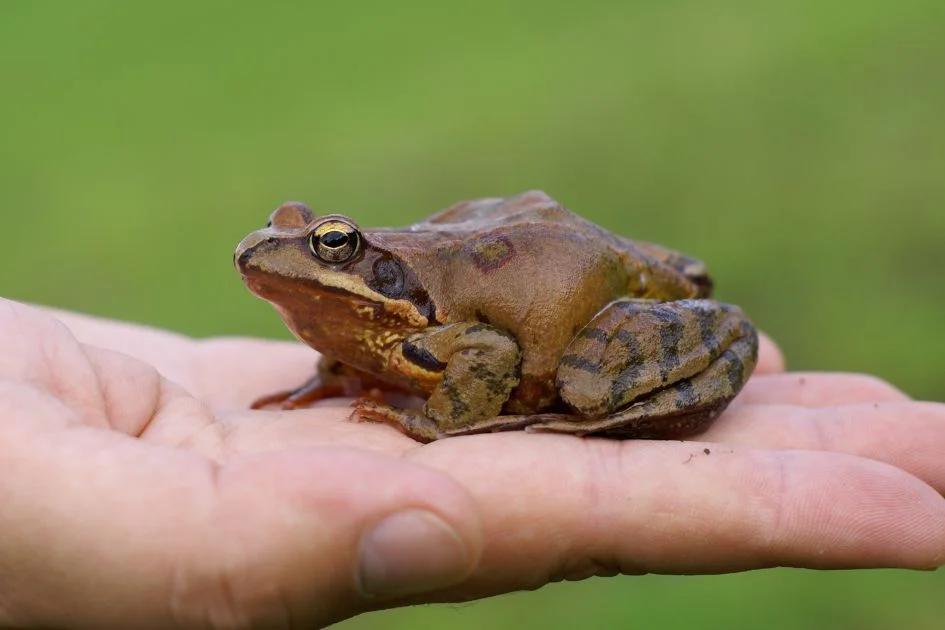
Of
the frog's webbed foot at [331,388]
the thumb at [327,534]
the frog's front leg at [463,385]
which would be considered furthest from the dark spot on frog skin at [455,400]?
the thumb at [327,534]

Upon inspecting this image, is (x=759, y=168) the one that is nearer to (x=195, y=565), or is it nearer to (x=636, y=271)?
(x=636, y=271)

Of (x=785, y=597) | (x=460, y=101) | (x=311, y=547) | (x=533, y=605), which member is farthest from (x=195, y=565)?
(x=460, y=101)

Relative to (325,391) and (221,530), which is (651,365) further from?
(221,530)

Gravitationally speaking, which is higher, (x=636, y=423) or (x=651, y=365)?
(x=651, y=365)

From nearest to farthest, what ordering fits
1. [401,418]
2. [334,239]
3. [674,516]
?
[674,516] → [401,418] → [334,239]

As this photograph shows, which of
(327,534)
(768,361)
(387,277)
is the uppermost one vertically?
(387,277)

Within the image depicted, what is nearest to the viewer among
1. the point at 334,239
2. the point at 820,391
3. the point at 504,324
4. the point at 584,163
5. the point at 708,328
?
A: the point at 334,239

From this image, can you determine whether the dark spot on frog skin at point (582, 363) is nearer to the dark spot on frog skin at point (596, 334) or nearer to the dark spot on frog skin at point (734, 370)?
the dark spot on frog skin at point (596, 334)

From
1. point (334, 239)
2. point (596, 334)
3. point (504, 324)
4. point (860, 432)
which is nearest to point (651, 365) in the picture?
point (596, 334)
